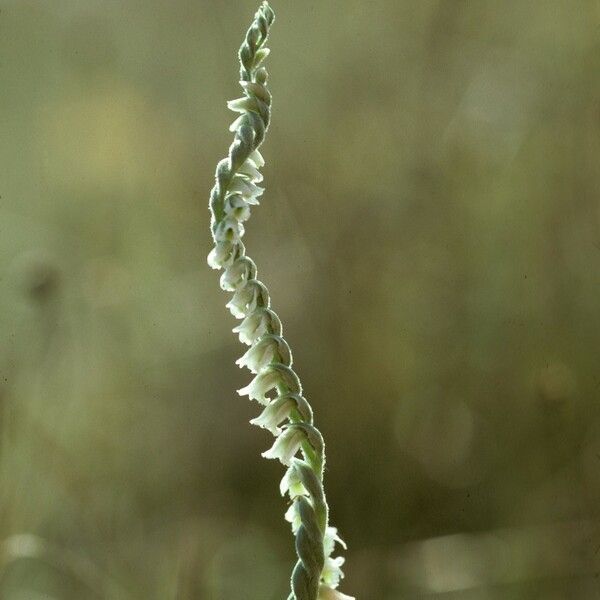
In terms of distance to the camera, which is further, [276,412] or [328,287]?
[328,287]

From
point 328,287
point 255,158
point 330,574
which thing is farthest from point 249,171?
point 328,287

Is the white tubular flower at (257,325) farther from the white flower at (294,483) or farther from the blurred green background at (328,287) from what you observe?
the blurred green background at (328,287)

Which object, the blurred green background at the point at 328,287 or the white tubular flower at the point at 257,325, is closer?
the white tubular flower at the point at 257,325

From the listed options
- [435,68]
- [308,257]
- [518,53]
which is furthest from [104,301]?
[518,53]

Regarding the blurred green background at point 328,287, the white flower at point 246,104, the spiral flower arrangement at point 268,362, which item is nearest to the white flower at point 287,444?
the spiral flower arrangement at point 268,362

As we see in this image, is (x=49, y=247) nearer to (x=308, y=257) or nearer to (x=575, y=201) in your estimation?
(x=308, y=257)

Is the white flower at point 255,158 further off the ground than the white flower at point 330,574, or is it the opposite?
the white flower at point 255,158

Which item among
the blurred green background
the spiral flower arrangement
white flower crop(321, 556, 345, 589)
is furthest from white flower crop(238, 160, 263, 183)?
the blurred green background

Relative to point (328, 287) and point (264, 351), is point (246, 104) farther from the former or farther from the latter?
point (328, 287)

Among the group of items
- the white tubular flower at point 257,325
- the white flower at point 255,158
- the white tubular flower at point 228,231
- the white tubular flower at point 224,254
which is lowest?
the white tubular flower at point 257,325
